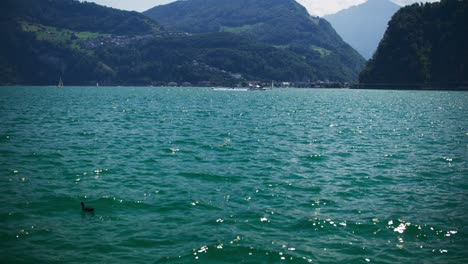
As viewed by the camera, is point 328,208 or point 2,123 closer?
point 328,208

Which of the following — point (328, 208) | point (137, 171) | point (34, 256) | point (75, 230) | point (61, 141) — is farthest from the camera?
point (61, 141)

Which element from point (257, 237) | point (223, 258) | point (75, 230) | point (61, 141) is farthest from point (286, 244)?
point (61, 141)

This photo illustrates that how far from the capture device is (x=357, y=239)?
1596cm

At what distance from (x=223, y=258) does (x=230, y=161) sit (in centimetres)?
1807

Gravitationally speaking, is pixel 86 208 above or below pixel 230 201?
above

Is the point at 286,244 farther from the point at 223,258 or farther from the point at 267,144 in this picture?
the point at 267,144

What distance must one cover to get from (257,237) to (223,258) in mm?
2359

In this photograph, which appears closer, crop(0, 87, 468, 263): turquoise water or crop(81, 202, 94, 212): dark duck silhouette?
crop(0, 87, 468, 263): turquoise water

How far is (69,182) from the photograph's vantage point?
24.2 metres

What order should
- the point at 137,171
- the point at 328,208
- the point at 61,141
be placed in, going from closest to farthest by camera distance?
Result: the point at 328,208, the point at 137,171, the point at 61,141

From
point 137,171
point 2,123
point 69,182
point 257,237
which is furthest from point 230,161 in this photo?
point 2,123

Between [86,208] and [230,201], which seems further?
[230,201]

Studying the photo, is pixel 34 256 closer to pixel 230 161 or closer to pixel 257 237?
pixel 257 237

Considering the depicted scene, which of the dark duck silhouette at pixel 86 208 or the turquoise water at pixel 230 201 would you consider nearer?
the turquoise water at pixel 230 201
